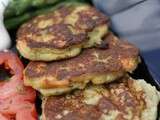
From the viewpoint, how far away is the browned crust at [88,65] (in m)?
1.45

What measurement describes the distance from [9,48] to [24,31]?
0.12 metres

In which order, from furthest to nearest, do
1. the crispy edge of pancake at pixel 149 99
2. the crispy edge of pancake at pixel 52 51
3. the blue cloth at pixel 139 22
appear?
the blue cloth at pixel 139 22 < the crispy edge of pancake at pixel 52 51 < the crispy edge of pancake at pixel 149 99

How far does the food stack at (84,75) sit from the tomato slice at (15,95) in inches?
2.4

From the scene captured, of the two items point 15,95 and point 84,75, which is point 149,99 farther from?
point 15,95

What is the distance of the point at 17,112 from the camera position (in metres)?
1.49

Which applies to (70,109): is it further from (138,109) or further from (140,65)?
(140,65)

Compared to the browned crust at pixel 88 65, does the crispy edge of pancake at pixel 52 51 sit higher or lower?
higher

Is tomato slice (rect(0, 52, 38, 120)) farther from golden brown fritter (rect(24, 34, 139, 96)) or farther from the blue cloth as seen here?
the blue cloth

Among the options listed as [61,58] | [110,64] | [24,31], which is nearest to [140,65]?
[110,64]

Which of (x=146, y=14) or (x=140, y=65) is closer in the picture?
(x=140, y=65)

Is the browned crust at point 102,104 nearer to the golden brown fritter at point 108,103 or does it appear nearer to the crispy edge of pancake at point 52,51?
the golden brown fritter at point 108,103

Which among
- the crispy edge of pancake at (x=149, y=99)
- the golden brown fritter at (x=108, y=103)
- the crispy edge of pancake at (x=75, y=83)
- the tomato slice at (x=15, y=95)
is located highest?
the crispy edge of pancake at (x=75, y=83)

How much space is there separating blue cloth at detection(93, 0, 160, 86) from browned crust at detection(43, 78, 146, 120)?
17 cm

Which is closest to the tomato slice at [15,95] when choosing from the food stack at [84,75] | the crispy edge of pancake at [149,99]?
the food stack at [84,75]
